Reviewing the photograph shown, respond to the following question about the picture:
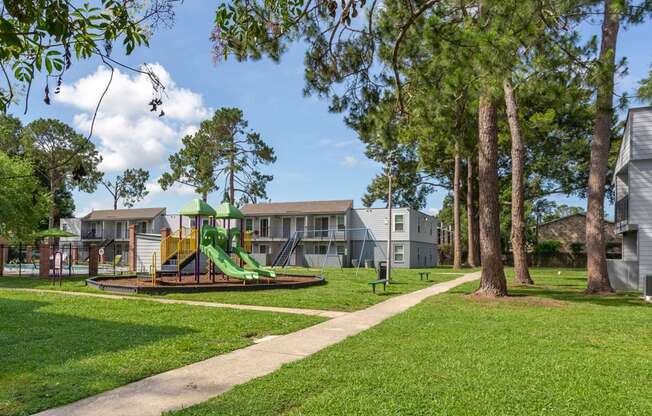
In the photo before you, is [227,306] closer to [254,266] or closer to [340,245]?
[254,266]

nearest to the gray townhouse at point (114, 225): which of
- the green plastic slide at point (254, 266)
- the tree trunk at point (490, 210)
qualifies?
the green plastic slide at point (254, 266)

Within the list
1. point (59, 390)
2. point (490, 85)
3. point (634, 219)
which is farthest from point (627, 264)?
point (59, 390)

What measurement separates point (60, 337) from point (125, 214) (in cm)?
4617

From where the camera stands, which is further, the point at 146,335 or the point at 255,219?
the point at 255,219

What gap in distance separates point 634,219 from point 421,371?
52.5 feet

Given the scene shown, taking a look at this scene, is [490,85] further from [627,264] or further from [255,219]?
[255,219]

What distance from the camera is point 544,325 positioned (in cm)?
993

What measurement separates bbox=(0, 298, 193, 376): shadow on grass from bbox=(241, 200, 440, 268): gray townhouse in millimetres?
28184

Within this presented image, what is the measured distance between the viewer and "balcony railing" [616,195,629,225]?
1928cm

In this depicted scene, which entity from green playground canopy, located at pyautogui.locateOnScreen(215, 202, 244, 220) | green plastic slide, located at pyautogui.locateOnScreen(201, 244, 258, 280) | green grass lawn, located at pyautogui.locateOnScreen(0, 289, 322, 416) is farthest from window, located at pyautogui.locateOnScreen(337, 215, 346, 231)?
green grass lawn, located at pyautogui.locateOnScreen(0, 289, 322, 416)

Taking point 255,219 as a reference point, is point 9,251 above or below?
→ below

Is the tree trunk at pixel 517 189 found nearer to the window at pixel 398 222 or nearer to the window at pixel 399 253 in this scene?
the window at pixel 399 253

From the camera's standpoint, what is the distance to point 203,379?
5805 millimetres

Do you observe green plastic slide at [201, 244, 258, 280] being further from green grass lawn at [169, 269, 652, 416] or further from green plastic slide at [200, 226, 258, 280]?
green grass lawn at [169, 269, 652, 416]
